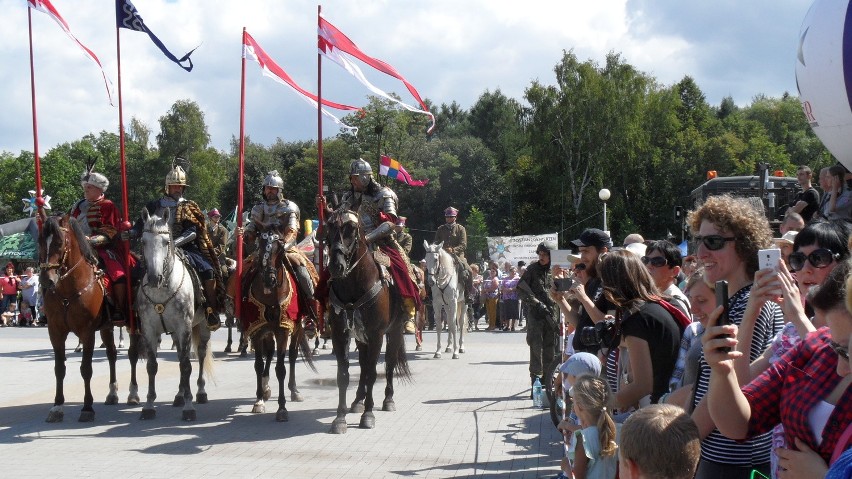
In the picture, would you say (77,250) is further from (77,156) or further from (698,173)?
(77,156)

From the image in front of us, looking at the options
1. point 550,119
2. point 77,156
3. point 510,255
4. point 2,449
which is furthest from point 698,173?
point 2,449

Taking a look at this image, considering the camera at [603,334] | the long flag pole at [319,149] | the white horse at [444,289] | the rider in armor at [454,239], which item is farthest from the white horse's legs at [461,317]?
the camera at [603,334]

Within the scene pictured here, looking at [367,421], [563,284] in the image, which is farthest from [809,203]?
[367,421]

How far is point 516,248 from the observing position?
3775 cm

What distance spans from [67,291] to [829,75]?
29.5 ft

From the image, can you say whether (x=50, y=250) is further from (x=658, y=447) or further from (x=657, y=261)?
(x=658, y=447)

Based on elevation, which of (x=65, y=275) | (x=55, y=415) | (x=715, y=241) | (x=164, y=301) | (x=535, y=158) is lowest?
(x=55, y=415)

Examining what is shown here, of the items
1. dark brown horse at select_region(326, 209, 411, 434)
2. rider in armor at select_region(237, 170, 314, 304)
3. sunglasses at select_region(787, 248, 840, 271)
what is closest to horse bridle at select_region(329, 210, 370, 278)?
dark brown horse at select_region(326, 209, 411, 434)

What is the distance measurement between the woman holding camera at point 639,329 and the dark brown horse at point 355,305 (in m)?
5.67

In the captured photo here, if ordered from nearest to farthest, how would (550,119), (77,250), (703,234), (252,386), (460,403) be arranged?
(703,234) → (77,250) → (460,403) → (252,386) → (550,119)

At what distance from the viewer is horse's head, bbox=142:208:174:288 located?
1150cm

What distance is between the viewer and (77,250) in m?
11.7

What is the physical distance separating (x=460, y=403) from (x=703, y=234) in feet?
29.0

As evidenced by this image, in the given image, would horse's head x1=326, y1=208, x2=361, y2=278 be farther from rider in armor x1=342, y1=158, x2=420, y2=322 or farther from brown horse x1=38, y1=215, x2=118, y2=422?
brown horse x1=38, y1=215, x2=118, y2=422
